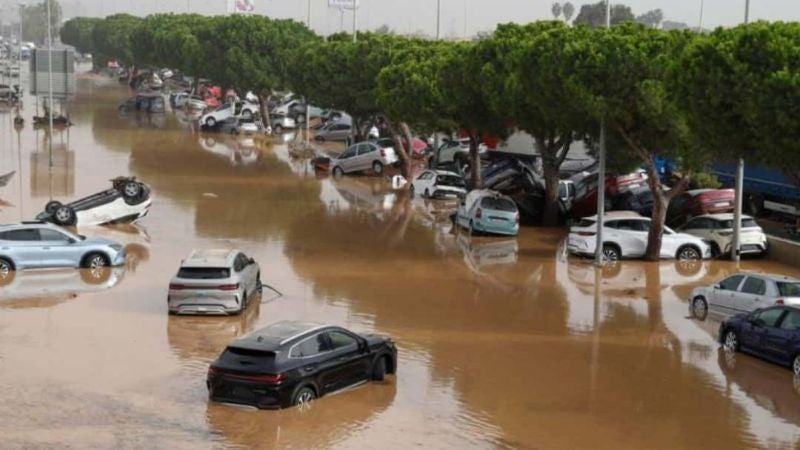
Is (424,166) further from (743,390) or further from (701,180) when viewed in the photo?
(743,390)

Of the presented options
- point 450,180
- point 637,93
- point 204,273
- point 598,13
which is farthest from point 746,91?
point 598,13

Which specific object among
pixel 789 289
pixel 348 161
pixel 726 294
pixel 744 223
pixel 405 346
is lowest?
pixel 405 346

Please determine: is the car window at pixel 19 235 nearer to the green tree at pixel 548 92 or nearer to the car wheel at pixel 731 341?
the green tree at pixel 548 92

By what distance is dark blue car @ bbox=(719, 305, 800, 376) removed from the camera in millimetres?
20297

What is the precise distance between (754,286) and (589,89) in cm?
901

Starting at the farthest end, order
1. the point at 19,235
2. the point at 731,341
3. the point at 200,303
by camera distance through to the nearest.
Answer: the point at 19,235
the point at 200,303
the point at 731,341

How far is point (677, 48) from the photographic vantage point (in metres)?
27.8

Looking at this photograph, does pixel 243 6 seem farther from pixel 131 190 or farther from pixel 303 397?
pixel 303 397

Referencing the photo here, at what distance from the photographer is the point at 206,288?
24031 mm

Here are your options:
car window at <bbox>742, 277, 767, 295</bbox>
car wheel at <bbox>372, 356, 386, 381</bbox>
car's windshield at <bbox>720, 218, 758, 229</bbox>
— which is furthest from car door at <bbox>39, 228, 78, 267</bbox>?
car's windshield at <bbox>720, 218, 758, 229</bbox>

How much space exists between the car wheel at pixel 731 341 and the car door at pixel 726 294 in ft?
6.20

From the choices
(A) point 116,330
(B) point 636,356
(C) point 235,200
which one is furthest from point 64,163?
(B) point 636,356

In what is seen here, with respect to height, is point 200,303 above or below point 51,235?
below

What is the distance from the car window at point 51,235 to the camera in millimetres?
29031
